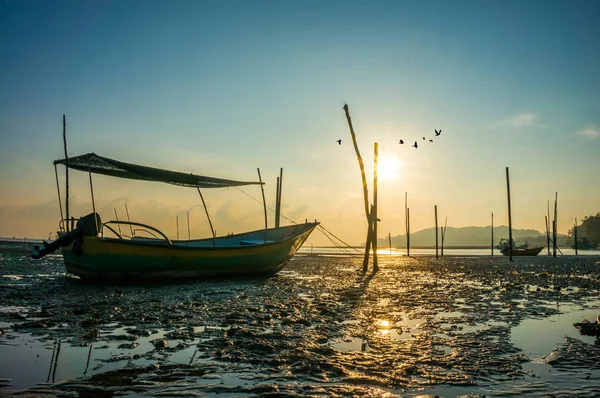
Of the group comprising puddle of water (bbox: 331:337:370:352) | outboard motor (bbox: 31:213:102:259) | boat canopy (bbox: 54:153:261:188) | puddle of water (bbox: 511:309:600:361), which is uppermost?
boat canopy (bbox: 54:153:261:188)

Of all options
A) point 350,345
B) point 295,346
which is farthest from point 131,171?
point 350,345

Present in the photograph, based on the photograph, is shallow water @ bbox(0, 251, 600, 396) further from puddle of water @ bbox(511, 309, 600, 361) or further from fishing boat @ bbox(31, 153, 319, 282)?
fishing boat @ bbox(31, 153, 319, 282)

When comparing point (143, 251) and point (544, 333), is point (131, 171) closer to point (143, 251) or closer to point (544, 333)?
point (143, 251)

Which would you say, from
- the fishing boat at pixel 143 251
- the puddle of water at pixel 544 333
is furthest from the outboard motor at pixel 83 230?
the puddle of water at pixel 544 333

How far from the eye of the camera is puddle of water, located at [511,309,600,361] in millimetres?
Answer: 5523

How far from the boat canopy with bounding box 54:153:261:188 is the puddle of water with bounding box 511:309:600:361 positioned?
42.0 feet

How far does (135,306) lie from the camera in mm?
8898

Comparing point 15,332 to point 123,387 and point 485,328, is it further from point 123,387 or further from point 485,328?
point 485,328

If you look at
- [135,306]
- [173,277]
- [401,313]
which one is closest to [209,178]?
[173,277]

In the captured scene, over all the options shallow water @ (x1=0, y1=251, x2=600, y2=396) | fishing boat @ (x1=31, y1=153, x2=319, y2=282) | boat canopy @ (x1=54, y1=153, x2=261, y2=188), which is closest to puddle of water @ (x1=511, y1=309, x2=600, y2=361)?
shallow water @ (x1=0, y1=251, x2=600, y2=396)

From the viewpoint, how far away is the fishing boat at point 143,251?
548 inches

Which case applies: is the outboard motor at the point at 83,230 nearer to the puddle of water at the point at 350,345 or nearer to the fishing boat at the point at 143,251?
the fishing boat at the point at 143,251

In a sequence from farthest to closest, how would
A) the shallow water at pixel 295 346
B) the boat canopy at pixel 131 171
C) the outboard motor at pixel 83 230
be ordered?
the boat canopy at pixel 131 171 < the outboard motor at pixel 83 230 < the shallow water at pixel 295 346

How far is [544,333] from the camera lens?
21.6 feet
